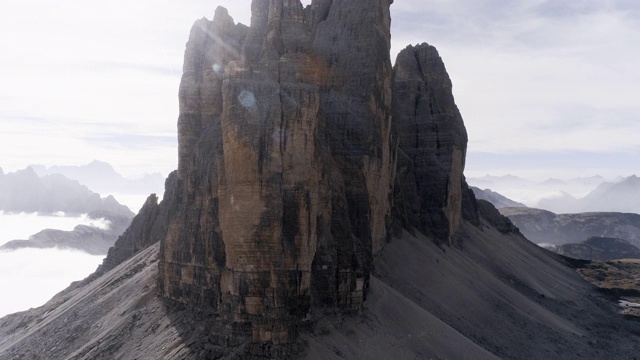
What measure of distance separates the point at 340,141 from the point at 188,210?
11180 mm

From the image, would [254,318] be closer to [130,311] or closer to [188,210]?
[188,210]

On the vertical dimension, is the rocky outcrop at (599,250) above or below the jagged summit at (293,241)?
below

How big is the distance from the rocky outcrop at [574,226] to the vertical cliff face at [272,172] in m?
155

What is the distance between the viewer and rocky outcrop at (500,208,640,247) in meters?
185

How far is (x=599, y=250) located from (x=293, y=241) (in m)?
127

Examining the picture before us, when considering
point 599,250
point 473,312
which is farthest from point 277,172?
point 599,250

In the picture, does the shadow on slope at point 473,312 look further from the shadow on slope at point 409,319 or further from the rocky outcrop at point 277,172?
the rocky outcrop at point 277,172

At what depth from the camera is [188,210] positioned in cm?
3262

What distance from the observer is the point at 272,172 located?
26.6 m

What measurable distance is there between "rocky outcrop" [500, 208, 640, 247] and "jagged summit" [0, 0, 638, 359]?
13689cm

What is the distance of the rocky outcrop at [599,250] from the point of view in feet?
433

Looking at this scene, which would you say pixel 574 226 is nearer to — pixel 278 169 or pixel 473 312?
pixel 473 312

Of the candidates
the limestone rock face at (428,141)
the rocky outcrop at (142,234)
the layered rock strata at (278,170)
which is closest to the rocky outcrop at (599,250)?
Answer: the limestone rock face at (428,141)

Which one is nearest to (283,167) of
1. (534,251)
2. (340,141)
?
(340,141)
